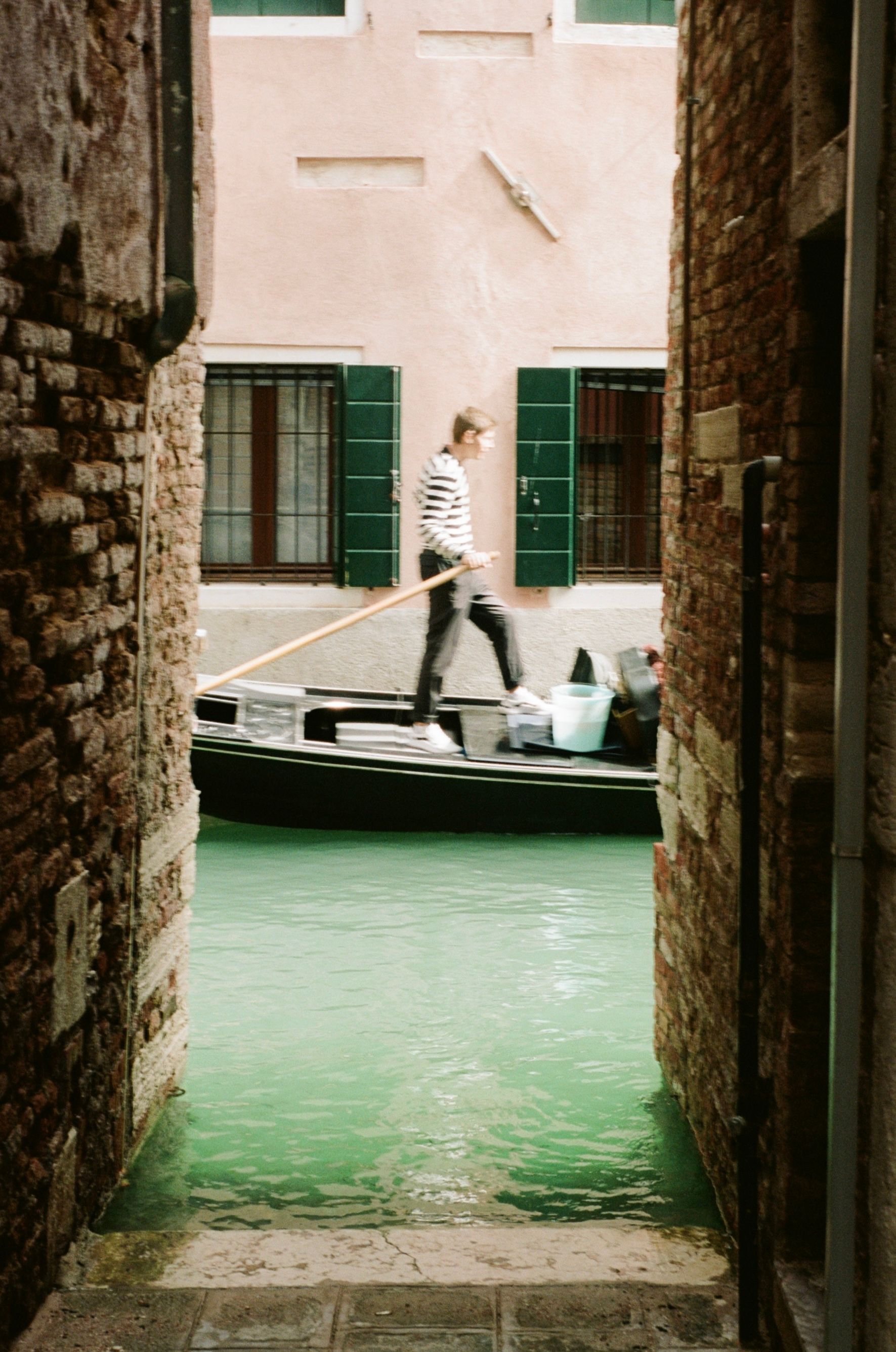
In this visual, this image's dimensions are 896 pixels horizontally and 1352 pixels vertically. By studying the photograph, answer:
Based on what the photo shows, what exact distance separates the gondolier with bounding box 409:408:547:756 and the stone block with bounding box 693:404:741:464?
161 inches

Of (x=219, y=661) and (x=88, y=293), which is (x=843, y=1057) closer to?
(x=88, y=293)

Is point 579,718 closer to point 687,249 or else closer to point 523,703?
point 523,703

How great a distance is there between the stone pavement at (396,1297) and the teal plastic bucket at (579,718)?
4.80 m

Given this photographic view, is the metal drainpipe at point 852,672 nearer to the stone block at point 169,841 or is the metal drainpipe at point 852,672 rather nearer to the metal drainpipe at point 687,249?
the metal drainpipe at point 687,249

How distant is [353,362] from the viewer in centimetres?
994

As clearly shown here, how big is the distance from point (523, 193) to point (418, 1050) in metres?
6.13

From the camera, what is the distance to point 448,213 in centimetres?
992

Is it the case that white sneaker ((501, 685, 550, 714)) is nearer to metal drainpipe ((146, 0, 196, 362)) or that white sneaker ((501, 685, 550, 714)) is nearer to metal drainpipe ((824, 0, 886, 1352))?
metal drainpipe ((146, 0, 196, 362))

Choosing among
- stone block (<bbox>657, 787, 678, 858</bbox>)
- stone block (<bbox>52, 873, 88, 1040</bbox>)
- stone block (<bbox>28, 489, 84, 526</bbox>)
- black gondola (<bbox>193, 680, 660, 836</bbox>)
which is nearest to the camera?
stone block (<bbox>28, 489, 84, 526</bbox>)

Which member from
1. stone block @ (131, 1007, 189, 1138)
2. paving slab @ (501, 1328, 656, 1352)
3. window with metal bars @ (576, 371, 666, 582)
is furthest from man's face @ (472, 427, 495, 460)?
paving slab @ (501, 1328, 656, 1352)

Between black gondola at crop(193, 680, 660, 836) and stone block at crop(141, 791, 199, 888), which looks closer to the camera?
stone block at crop(141, 791, 199, 888)

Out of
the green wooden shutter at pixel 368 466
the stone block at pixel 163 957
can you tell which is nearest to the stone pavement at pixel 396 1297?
the stone block at pixel 163 957

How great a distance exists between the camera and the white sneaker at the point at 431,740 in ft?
27.6

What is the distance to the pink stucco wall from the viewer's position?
9.81 metres
